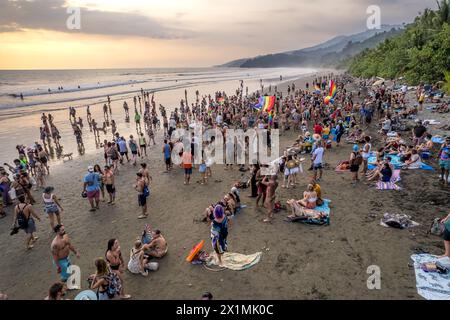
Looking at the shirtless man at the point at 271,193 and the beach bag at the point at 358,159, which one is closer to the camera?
the shirtless man at the point at 271,193

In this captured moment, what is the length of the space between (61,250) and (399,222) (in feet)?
29.1

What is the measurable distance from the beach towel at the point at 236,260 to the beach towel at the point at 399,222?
3.92m

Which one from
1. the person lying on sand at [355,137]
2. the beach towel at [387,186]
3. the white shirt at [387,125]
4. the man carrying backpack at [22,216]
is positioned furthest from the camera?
the white shirt at [387,125]

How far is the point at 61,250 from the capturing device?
6656mm

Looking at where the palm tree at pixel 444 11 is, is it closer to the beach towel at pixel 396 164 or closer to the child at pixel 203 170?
the beach towel at pixel 396 164

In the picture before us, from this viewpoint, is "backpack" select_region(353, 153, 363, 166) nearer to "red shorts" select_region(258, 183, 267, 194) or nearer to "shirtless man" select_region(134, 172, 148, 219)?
"red shorts" select_region(258, 183, 267, 194)

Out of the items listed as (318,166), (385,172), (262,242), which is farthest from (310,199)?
(385,172)

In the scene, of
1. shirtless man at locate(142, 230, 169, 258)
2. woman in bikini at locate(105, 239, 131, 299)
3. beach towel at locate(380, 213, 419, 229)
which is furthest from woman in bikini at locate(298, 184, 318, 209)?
woman in bikini at locate(105, 239, 131, 299)

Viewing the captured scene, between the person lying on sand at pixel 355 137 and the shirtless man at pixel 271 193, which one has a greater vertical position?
the person lying on sand at pixel 355 137

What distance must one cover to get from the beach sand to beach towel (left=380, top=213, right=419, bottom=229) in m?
0.21

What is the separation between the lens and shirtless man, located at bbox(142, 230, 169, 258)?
7.50 m

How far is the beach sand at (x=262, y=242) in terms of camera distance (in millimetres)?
6434

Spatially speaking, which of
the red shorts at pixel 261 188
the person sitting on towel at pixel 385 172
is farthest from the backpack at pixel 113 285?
the person sitting on towel at pixel 385 172
